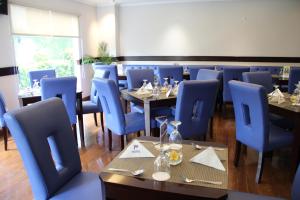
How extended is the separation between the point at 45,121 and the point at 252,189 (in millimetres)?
1944

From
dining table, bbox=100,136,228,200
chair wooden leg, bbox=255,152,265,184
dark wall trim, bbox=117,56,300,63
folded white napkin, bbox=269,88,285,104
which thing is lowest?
chair wooden leg, bbox=255,152,265,184

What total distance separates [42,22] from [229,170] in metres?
4.34

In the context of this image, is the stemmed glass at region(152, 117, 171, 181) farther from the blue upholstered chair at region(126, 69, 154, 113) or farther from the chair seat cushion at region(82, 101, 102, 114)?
the blue upholstered chair at region(126, 69, 154, 113)

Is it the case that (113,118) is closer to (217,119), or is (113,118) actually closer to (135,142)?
(135,142)

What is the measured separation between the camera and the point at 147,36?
6.85 m

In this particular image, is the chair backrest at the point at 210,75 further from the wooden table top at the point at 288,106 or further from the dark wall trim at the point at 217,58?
the dark wall trim at the point at 217,58

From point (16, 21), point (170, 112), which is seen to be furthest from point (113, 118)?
point (16, 21)

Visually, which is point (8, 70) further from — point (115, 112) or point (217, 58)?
point (217, 58)

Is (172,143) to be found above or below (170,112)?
above

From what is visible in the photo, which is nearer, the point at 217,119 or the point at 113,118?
the point at 113,118

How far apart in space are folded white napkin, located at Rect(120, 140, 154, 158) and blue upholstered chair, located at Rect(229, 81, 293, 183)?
1.24 m

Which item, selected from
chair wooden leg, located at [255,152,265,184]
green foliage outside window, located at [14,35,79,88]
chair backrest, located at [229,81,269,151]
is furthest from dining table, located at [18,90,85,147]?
chair wooden leg, located at [255,152,265,184]

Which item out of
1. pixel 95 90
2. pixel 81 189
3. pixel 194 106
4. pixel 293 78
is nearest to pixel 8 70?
pixel 95 90

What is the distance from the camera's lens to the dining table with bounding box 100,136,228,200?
41.5 inches
